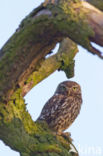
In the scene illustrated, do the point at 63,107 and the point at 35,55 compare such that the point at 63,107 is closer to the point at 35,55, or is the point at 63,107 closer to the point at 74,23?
the point at 35,55

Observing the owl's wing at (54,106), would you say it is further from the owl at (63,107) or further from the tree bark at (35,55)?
the tree bark at (35,55)

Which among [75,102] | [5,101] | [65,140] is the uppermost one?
[75,102]

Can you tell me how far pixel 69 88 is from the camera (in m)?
8.64

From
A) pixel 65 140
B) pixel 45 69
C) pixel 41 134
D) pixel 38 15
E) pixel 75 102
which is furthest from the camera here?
pixel 75 102

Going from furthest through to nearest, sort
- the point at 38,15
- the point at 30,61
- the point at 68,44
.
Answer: the point at 68,44 < the point at 30,61 < the point at 38,15

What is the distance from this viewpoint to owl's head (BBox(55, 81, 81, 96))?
28.2 feet

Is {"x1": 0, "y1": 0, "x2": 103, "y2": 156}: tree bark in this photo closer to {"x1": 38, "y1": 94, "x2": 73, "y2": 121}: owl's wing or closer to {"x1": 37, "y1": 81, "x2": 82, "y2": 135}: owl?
{"x1": 37, "y1": 81, "x2": 82, "y2": 135}: owl

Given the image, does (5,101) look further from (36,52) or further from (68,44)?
(68,44)

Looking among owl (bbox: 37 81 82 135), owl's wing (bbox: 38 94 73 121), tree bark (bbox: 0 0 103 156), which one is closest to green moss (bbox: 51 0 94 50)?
tree bark (bbox: 0 0 103 156)

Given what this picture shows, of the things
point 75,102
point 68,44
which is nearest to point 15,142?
point 68,44

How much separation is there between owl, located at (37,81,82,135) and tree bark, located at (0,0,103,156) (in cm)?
124

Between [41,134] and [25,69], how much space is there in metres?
1.06

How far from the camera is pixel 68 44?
7.32 metres

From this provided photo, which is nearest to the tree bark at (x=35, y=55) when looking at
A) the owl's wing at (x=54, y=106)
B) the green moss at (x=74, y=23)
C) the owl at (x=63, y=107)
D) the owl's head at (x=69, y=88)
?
the green moss at (x=74, y=23)
